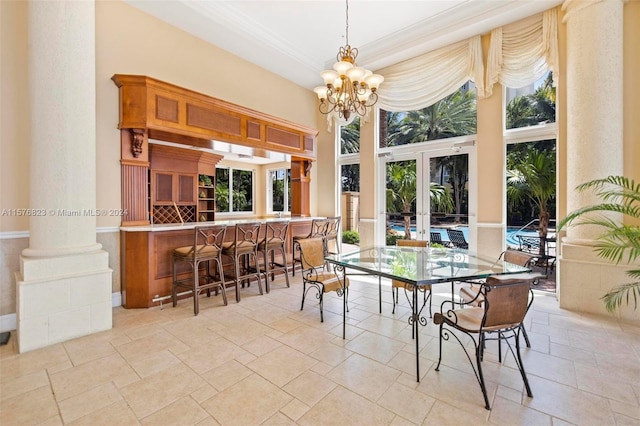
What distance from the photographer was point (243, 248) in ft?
13.0

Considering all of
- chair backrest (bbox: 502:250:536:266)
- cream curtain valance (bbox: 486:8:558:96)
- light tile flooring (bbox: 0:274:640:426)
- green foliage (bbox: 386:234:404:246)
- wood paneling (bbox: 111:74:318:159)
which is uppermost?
cream curtain valance (bbox: 486:8:558:96)

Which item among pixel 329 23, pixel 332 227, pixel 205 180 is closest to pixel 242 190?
pixel 205 180

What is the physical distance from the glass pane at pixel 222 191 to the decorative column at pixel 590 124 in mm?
7642

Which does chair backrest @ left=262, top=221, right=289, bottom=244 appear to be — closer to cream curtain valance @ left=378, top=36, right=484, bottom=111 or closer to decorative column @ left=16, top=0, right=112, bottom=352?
decorative column @ left=16, top=0, right=112, bottom=352

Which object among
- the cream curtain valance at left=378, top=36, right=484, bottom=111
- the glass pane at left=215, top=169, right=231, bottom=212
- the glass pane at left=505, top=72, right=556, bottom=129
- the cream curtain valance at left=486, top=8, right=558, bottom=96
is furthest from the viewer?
the glass pane at left=215, top=169, right=231, bottom=212

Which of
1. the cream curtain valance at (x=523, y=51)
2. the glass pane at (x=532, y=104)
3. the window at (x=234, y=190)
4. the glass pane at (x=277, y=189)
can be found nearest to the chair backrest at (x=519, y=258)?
the glass pane at (x=532, y=104)

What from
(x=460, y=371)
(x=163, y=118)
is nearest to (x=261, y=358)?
(x=460, y=371)

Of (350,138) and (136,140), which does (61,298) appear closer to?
(136,140)

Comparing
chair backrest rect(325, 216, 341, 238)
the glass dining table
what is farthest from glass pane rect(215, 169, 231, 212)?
the glass dining table

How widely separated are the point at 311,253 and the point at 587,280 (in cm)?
317

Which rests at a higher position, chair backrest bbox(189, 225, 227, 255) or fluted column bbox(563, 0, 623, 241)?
fluted column bbox(563, 0, 623, 241)

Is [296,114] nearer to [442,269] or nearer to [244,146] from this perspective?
[244,146]

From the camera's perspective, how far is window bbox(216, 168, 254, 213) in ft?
27.8

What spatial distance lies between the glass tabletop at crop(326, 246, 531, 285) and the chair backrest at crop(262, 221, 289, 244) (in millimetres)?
1632
